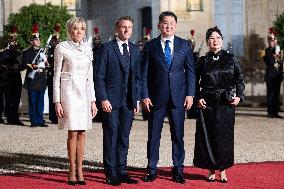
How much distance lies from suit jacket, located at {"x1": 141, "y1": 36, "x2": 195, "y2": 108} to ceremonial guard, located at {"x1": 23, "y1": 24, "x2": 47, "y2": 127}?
6.93m

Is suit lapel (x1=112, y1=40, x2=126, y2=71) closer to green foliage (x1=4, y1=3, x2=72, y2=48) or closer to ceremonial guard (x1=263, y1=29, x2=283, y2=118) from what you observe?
ceremonial guard (x1=263, y1=29, x2=283, y2=118)

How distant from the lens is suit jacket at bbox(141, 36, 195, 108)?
7496mm

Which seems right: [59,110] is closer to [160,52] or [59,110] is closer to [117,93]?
[117,93]

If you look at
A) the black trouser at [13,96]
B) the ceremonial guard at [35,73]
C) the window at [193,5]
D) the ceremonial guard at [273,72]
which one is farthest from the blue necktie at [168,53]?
the window at [193,5]

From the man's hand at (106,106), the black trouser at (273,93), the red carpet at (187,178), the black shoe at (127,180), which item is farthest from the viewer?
the black trouser at (273,93)

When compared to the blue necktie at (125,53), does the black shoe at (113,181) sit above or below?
below

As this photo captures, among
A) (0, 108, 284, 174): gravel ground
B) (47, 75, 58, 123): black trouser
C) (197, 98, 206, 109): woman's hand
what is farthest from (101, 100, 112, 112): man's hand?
(47, 75, 58, 123): black trouser

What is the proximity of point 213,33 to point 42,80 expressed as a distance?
23.7 feet

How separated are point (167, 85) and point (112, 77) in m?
0.53

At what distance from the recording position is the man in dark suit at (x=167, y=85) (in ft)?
24.6

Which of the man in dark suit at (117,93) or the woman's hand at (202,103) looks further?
the woman's hand at (202,103)

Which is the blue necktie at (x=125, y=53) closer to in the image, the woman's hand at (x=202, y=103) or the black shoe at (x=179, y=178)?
the woman's hand at (x=202, y=103)

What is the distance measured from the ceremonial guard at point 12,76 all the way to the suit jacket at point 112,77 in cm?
715

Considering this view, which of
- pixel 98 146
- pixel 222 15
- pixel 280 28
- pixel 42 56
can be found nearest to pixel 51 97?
pixel 42 56
